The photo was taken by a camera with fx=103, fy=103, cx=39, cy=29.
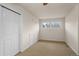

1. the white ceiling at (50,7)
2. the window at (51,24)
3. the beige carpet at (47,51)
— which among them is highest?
the white ceiling at (50,7)

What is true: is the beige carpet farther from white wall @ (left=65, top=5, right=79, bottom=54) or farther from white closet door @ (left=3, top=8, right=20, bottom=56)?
white closet door @ (left=3, top=8, right=20, bottom=56)

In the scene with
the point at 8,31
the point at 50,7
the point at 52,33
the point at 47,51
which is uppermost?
the point at 50,7

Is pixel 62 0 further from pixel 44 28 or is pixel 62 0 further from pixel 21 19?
pixel 44 28

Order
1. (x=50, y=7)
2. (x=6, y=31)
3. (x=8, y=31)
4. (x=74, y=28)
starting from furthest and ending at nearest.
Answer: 1. (x=50, y=7)
2. (x=74, y=28)
3. (x=8, y=31)
4. (x=6, y=31)

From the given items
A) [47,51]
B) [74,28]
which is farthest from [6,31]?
[74,28]

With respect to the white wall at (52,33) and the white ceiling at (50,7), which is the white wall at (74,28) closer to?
the white ceiling at (50,7)

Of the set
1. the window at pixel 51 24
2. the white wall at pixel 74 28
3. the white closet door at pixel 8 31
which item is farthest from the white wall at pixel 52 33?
the white closet door at pixel 8 31

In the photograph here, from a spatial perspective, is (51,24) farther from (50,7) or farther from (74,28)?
(74,28)

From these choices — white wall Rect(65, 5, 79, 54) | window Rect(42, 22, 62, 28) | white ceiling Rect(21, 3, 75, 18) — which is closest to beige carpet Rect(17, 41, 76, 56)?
white wall Rect(65, 5, 79, 54)

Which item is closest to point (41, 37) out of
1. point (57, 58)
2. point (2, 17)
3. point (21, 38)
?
point (21, 38)

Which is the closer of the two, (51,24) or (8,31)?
(8,31)

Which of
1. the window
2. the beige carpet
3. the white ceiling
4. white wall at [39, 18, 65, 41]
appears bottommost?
the beige carpet

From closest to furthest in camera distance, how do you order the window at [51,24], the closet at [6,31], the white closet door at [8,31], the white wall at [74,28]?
1. the closet at [6,31]
2. the white closet door at [8,31]
3. the white wall at [74,28]
4. the window at [51,24]

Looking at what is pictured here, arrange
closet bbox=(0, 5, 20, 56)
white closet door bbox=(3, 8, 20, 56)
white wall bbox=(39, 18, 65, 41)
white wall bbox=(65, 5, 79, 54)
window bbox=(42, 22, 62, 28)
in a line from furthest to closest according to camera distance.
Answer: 1. window bbox=(42, 22, 62, 28)
2. white wall bbox=(39, 18, 65, 41)
3. white wall bbox=(65, 5, 79, 54)
4. white closet door bbox=(3, 8, 20, 56)
5. closet bbox=(0, 5, 20, 56)
